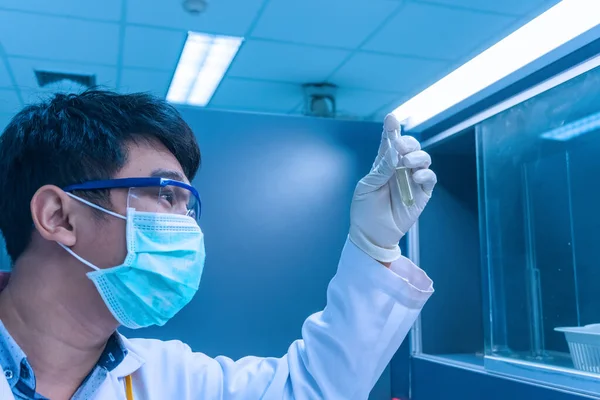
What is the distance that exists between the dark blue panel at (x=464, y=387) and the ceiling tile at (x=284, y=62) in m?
2.63

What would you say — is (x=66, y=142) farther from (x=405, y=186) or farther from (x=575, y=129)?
(x=575, y=129)

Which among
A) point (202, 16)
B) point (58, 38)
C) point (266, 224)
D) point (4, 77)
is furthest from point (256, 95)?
point (266, 224)

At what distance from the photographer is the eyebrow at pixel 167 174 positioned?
1.03 metres

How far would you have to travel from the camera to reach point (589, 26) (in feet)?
3.57

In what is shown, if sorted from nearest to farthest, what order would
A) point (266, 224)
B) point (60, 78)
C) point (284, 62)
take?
1. point (266, 224)
2. point (284, 62)
3. point (60, 78)

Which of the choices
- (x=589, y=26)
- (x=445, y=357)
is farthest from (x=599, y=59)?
(x=445, y=357)

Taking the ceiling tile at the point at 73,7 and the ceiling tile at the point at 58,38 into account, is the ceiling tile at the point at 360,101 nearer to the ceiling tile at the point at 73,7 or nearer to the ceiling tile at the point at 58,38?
the ceiling tile at the point at 58,38

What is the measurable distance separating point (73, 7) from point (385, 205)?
9.14 feet

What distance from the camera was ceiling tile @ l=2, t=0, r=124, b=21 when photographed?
315cm

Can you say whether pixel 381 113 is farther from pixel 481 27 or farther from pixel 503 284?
pixel 503 284

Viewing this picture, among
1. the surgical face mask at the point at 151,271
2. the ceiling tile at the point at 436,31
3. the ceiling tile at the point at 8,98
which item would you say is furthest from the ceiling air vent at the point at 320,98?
the surgical face mask at the point at 151,271

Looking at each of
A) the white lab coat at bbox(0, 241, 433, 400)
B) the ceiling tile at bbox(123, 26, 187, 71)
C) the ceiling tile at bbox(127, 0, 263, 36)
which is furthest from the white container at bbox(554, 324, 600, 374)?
the ceiling tile at bbox(123, 26, 187, 71)

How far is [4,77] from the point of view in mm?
4207

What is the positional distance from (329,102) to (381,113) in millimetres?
862
